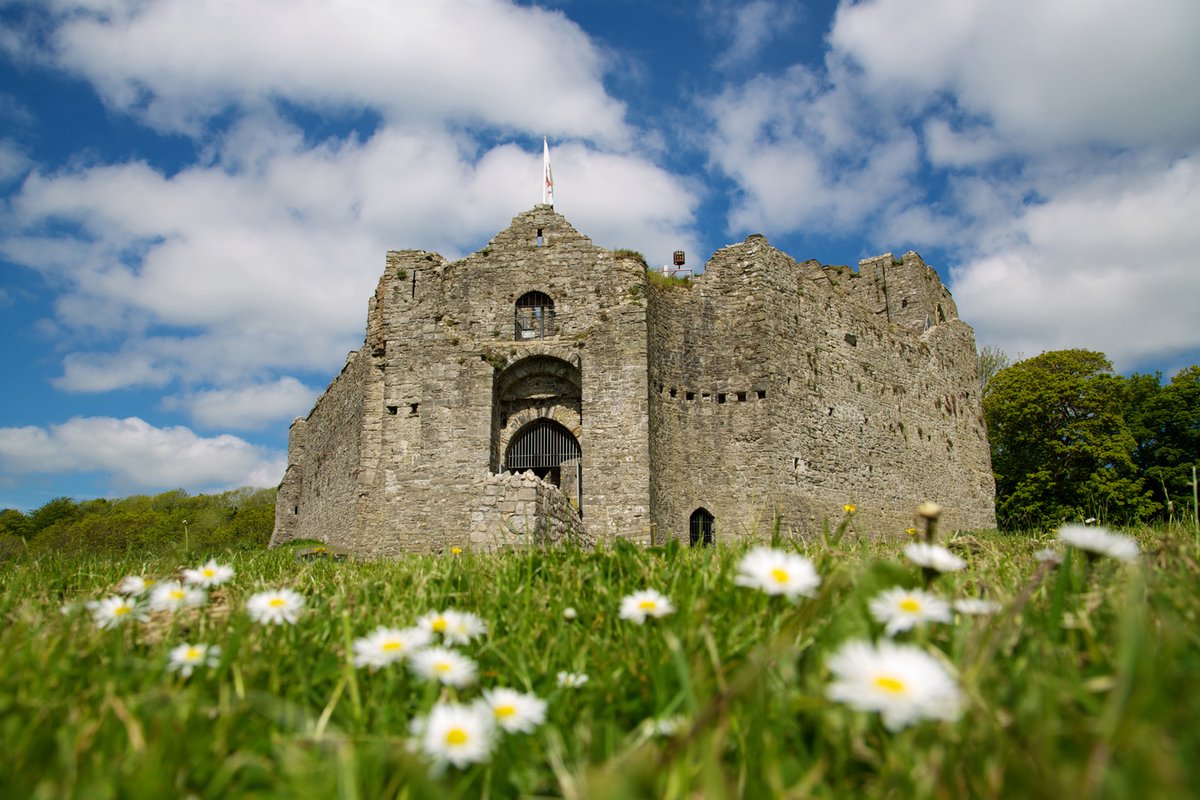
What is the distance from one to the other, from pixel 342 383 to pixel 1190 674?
23770 millimetres

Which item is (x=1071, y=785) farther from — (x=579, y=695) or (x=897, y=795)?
(x=579, y=695)

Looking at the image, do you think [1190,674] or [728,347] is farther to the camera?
[728,347]

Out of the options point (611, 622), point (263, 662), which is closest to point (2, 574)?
point (263, 662)

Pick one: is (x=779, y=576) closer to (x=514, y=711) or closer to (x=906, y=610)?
(x=906, y=610)

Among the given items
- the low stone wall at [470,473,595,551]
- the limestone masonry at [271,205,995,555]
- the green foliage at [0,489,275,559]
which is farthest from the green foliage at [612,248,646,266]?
the green foliage at [0,489,275,559]

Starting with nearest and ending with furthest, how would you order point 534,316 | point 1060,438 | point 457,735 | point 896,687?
point 896,687 → point 457,735 → point 534,316 → point 1060,438

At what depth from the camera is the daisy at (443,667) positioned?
197 centimetres

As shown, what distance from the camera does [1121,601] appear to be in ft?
8.20

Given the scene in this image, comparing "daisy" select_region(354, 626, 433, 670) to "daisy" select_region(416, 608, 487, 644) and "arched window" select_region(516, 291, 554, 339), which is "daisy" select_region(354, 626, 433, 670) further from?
"arched window" select_region(516, 291, 554, 339)

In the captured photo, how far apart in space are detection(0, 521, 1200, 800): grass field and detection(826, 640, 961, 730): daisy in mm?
30

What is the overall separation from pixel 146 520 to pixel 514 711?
5648 cm

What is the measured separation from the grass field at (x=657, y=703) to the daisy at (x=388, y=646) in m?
0.06

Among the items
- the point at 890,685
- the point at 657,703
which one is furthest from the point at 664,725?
the point at 890,685

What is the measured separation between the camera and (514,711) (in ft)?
6.04
